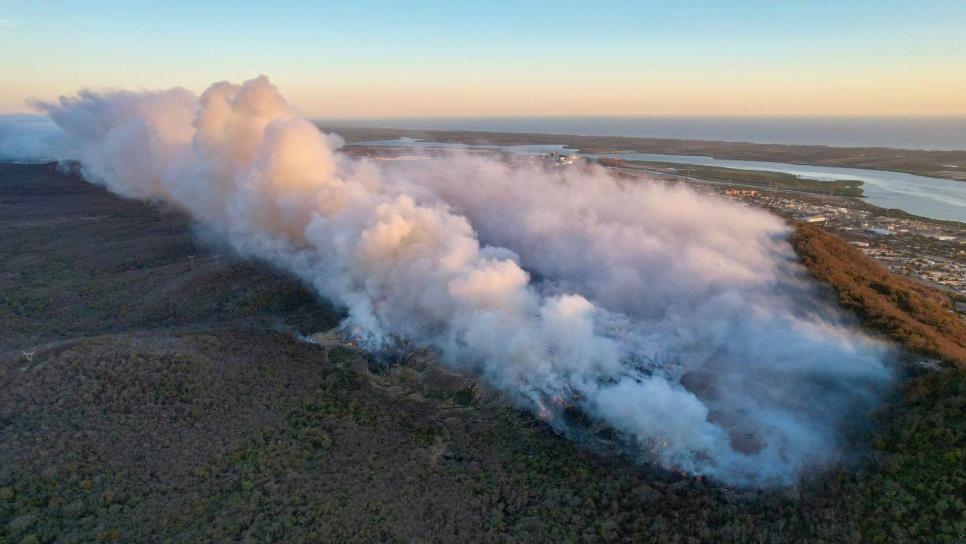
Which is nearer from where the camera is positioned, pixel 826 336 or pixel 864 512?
pixel 864 512

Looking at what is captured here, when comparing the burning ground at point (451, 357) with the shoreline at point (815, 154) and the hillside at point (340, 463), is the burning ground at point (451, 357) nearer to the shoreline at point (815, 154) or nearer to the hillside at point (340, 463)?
the hillside at point (340, 463)

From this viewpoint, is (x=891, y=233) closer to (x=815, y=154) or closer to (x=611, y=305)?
(x=611, y=305)

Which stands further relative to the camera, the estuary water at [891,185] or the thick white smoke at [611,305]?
the estuary water at [891,185]

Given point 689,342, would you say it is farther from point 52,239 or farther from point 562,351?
point 52,239

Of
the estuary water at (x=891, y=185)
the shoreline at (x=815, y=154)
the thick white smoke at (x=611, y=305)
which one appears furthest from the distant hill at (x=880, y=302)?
the shoreline at (x=815, y=154)

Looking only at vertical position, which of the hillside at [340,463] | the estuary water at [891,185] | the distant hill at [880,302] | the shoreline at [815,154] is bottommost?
the hillside at [340,463]

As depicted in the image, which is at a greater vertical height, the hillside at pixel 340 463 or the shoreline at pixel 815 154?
the shoreline at pixel 815 154

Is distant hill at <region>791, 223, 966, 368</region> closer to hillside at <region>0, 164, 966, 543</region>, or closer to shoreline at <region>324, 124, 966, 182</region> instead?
hillside at <region>0, 164, 966, 543</region>

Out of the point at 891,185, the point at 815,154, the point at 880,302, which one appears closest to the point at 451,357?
the point at 880,302

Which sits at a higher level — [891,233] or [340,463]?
[891,233]

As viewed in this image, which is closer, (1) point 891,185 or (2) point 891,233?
(2) point 891,233

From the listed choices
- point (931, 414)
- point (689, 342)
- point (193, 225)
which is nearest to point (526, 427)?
point (689, 342)
